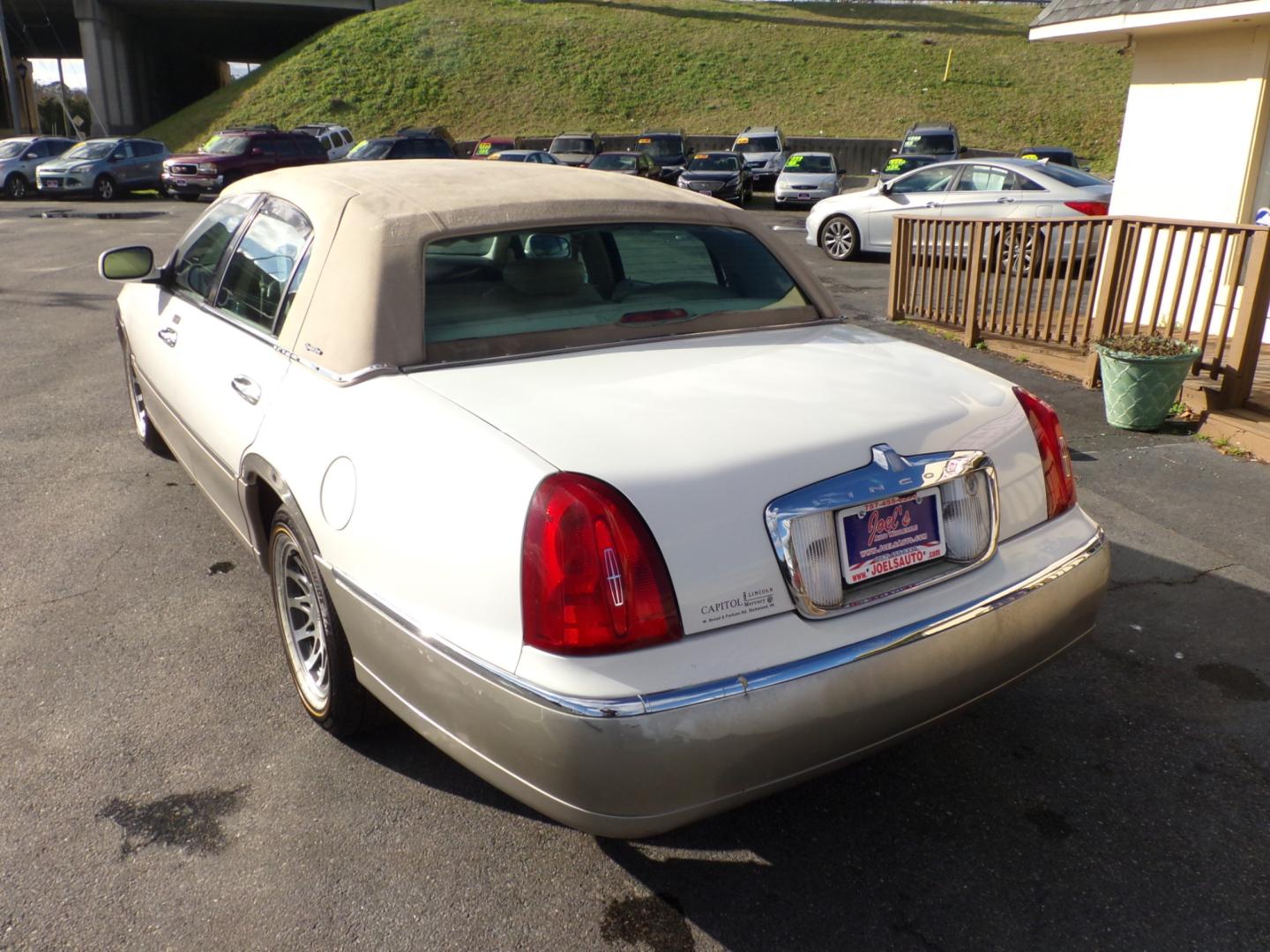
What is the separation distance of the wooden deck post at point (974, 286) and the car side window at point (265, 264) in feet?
22.3

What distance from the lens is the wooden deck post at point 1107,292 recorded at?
7.46 meters

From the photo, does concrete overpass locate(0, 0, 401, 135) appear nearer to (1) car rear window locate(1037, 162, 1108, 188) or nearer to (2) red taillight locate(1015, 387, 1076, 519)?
(1) car rear window locate(1037, 162, 1108, 188)

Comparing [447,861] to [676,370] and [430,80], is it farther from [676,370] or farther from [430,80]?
[430,80]

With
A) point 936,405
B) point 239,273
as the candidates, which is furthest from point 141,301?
point 936,405

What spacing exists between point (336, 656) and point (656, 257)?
187cm

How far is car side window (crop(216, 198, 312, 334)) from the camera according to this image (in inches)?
136

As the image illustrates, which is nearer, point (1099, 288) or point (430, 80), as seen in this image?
point (1099, 288)

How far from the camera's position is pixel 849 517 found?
243 centimetres

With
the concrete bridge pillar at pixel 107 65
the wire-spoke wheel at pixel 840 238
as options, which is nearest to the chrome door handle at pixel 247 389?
the wire-spoke wheel at pixel 840 238

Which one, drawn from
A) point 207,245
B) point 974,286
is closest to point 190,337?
point 207,245

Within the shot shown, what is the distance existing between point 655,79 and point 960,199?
1298 inches

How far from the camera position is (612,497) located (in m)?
2.23

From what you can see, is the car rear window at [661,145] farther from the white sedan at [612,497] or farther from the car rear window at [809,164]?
the white sedan at [612,497]

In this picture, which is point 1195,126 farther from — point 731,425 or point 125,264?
point 125,264
